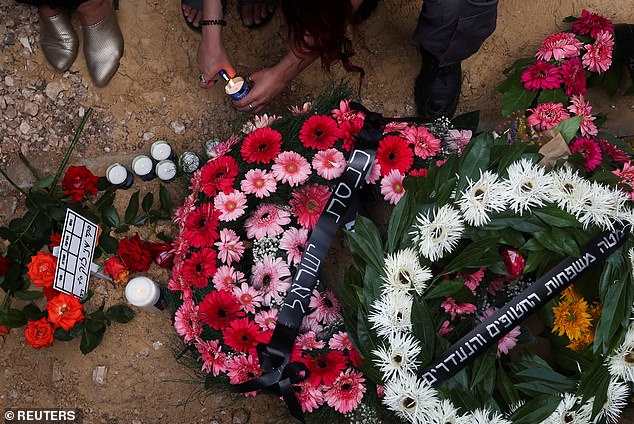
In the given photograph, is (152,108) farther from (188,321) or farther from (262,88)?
(188,321)

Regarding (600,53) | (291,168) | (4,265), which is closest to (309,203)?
(291,168)

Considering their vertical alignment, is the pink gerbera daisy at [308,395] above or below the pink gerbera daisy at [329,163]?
below

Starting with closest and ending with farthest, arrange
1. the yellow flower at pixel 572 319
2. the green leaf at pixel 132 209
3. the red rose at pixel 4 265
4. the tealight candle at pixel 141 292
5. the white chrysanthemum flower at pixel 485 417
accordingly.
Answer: the white chrysanthemum flower at pixel 485 417
the yellow flower at pixel 572 319
the tealight candle at pixel 141 292
the red rose at pixel 4 265
the green leaf at pixel 132 209

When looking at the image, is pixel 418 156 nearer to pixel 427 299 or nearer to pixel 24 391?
pixel 427 299

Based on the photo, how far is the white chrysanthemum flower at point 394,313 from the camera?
1.33 m

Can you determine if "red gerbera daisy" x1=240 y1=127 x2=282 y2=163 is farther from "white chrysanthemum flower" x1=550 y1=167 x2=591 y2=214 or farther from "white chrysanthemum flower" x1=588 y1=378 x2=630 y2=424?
"white chrysanthemum flower" x1=588 y1=378 x2=630 y2=424

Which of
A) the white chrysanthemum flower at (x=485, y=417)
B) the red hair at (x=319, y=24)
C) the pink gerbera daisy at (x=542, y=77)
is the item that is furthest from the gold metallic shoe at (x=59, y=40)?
the white chrysanthemum flower at (x=485, y=417)

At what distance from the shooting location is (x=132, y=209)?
2010 mm

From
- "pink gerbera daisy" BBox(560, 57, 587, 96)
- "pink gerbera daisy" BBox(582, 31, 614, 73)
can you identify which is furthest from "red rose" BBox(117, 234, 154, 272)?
"pink gerbera daisy" BBox(582, 31, 614, 73)

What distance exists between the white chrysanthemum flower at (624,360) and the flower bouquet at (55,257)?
4.39ft

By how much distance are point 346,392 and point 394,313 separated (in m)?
0.29

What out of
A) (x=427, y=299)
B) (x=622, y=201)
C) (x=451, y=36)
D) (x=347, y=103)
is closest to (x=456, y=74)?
(x=451, y=36)

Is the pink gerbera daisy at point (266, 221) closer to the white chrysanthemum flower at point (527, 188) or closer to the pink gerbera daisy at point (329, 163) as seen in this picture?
the pink gerbera daisy at point (329, 163)

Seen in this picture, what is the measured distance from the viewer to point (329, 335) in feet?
5.00
